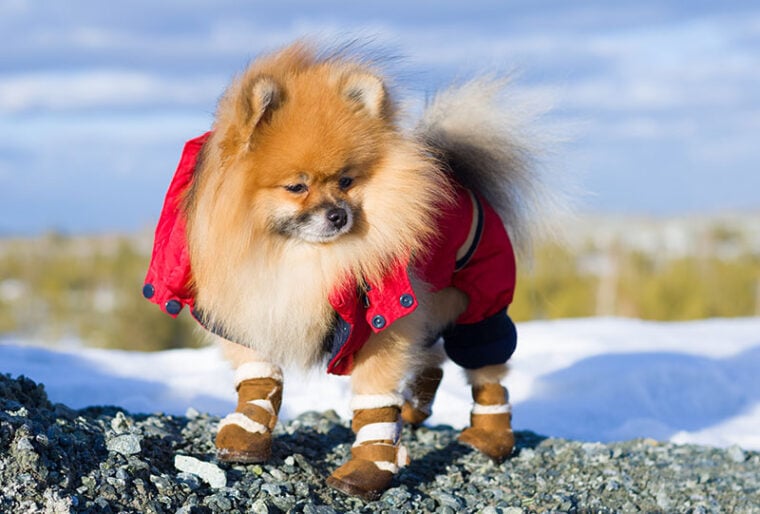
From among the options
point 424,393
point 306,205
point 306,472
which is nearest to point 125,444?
point 306,472

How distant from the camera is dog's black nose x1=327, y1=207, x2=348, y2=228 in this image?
10.1ft

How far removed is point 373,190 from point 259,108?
560mm

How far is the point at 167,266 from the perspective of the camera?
345cm

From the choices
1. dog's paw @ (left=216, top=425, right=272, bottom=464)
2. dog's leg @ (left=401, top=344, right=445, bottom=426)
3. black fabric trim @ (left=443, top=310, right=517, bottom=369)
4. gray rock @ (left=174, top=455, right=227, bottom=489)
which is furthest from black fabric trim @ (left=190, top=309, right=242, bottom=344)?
dog's leg @ (left=401, top=344, right=445, bottom=426)

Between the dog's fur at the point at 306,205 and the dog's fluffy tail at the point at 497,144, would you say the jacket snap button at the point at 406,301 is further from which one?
the dog's fluffy tail at the point at 497,144

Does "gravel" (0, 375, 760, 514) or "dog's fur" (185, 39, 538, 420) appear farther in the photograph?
"dog's fur" (185, 39, 538, 420)

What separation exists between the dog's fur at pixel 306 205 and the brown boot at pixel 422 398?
988 mm

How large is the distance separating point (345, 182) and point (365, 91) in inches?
16.0

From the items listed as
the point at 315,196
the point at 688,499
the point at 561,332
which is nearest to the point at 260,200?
the point at 315,196

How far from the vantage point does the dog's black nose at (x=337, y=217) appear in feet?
10.1

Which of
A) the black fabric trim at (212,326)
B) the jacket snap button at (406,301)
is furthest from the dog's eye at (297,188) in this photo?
the black fabric trim at (212,326)

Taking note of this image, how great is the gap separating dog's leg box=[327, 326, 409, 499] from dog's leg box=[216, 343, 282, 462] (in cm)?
36

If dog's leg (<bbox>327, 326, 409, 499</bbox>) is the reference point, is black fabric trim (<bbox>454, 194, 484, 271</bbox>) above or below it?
above

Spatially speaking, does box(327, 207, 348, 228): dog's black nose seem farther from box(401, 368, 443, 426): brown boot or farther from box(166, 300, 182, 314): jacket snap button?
box(401, 368, 443, 426): brown boot
